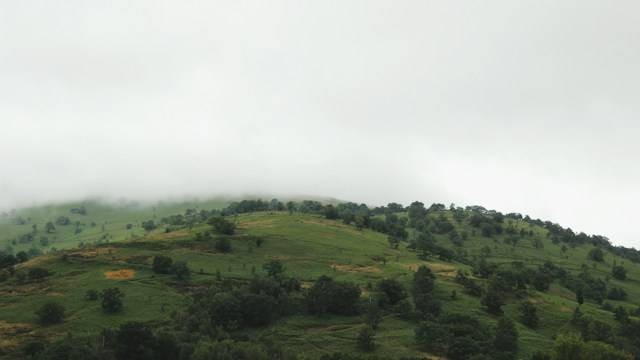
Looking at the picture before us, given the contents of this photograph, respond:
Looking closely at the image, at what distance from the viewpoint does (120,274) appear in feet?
543

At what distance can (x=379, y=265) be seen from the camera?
19138cm

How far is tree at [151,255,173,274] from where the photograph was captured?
167250mm

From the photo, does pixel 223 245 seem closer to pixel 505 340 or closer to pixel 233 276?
pixel 233 276

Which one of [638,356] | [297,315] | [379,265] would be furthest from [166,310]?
[638,356]

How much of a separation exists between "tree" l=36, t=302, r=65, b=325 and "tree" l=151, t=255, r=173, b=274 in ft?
119


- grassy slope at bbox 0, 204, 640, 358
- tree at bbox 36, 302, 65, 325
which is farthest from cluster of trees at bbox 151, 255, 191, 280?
tree at bbox 36, 302, 65, 325

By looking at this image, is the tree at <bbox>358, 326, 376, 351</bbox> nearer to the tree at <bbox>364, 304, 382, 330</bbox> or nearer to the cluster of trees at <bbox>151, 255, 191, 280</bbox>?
A: the tree at <bbox>364, 304, 382, 330</bbox>

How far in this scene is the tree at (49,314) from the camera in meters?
132

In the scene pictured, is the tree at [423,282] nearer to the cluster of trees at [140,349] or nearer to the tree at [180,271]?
the cluster of trees at [140,349]

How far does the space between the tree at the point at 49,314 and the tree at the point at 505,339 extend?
95.7 m

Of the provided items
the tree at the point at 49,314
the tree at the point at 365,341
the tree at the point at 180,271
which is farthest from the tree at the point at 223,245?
the tree at the point at 365,341

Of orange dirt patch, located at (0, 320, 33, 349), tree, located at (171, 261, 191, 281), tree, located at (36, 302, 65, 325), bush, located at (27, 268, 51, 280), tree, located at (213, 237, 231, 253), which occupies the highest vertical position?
tree, located at (213, 237, 231, 253)

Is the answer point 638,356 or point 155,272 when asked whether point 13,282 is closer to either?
point 155,272

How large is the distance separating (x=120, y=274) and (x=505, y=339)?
10169cm
